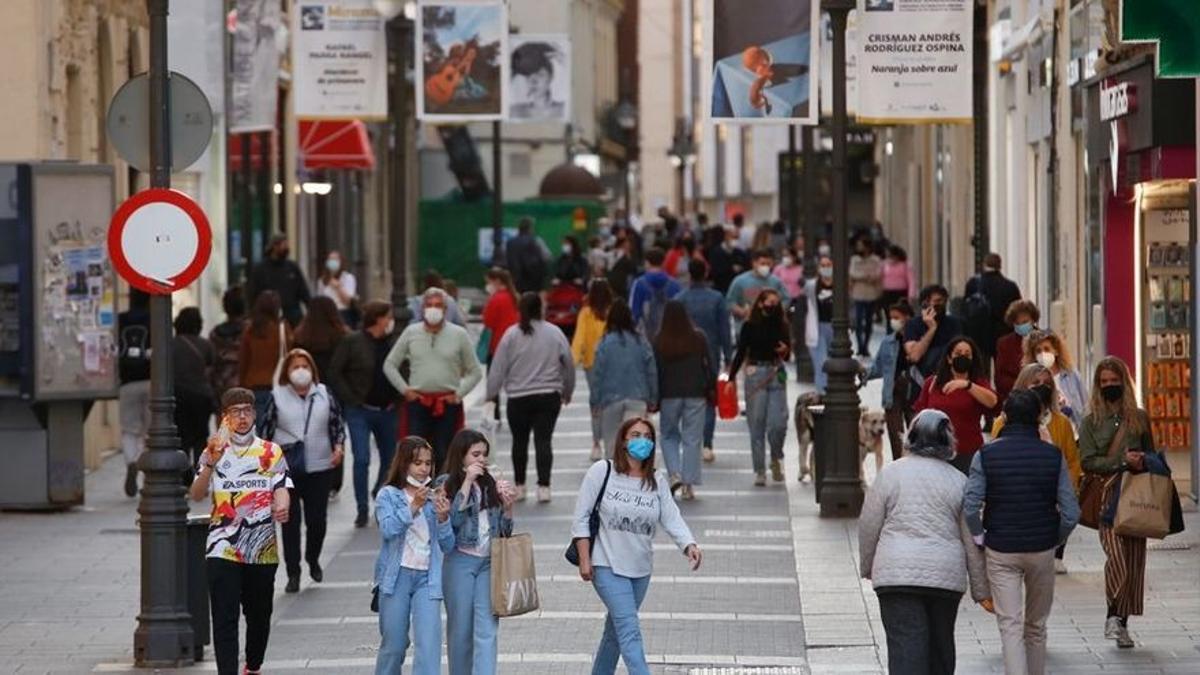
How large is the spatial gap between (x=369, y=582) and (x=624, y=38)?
315ft

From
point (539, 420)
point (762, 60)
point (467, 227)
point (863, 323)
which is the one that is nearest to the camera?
point (762, 60)

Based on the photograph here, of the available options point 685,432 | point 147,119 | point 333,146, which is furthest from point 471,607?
point 333,146

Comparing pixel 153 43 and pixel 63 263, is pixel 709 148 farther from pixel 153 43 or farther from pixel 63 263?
pixel 153 43

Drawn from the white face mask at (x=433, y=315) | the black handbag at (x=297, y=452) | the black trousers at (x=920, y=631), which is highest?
the white face mask at (x=433, y=315)

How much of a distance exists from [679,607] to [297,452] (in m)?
2.78

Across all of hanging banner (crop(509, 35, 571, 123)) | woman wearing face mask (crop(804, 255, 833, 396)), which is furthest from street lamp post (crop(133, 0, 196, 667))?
hanging banner (crop(509, 35, 571, 123))

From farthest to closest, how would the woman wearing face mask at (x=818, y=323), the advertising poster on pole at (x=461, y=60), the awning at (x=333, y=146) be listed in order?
the awning at (x=333, y=146)
the woman wearing face mask at (x=818, y=323)
the advertising poster on pole at (x=461, y=60)

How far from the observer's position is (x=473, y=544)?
543 inches

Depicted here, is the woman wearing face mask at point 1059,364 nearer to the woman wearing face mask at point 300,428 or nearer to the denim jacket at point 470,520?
the woman wearing face mask at point 300,428

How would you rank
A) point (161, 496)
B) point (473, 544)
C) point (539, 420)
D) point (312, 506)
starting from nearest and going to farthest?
1. point (473, 544)
2. point (161, 496)
3. point (312, 506)
4. point (539, 420)

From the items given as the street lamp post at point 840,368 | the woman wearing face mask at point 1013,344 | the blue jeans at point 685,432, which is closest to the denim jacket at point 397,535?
the woman wearing face mask at point 1013,344

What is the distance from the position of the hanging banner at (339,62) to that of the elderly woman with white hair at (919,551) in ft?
61.0

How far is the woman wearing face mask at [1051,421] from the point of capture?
53.9ft

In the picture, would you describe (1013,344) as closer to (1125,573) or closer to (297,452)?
(297,452)
